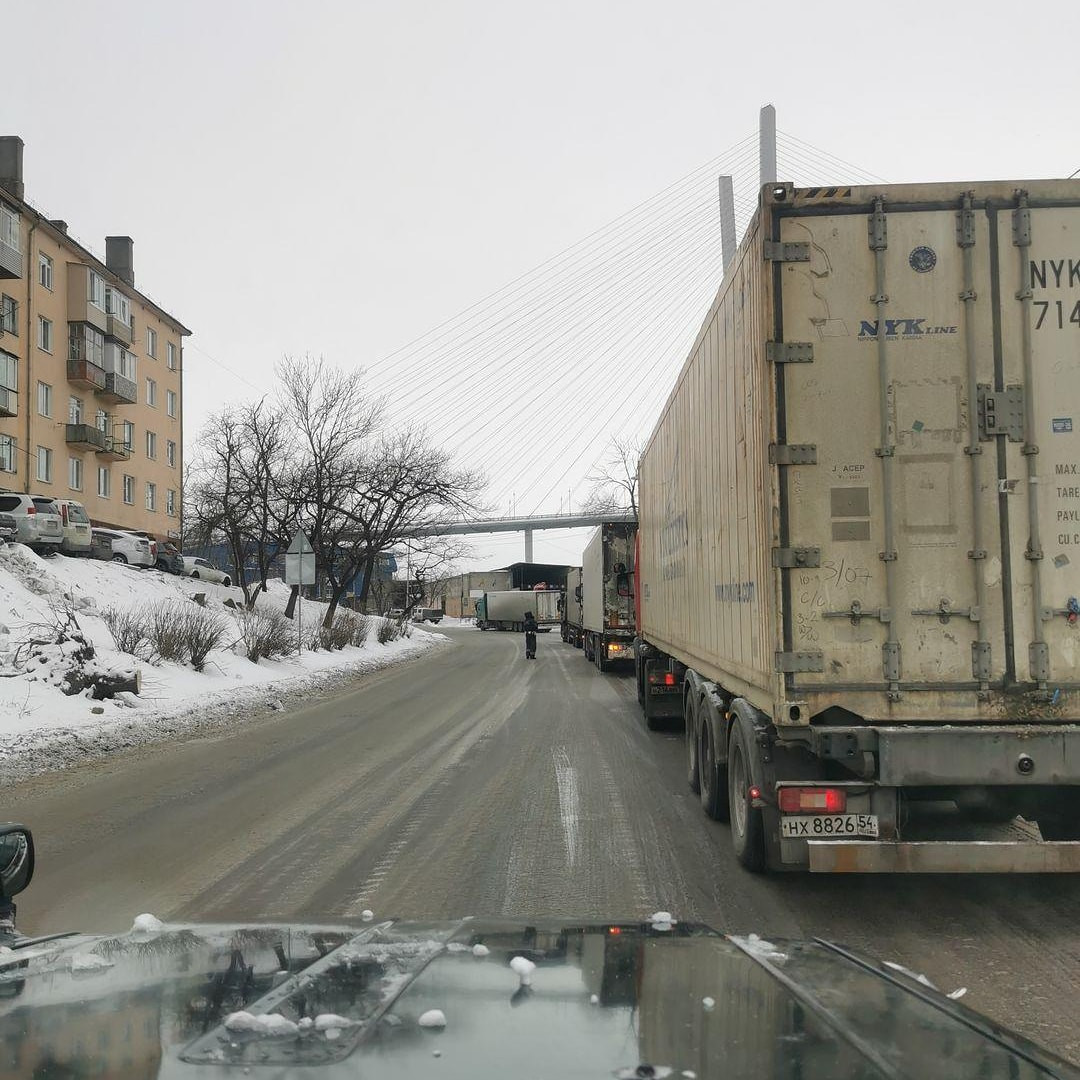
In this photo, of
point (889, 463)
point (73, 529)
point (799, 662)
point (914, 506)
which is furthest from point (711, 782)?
point (73, 529)

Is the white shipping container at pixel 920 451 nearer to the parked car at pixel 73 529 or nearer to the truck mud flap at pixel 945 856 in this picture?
the truck mud flap at pixel 945 856

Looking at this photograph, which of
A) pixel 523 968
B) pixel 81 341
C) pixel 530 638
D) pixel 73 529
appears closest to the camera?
pixel 523 968

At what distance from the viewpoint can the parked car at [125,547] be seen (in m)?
35.7

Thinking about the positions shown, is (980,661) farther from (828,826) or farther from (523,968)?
(523,968)

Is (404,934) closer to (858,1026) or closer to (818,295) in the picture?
(858,1026)

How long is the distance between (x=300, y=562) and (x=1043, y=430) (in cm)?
2073

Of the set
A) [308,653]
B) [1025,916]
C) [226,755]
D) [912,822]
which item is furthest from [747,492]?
[308,653]

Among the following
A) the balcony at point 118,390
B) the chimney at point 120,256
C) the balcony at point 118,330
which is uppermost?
the chimney at point 120,256

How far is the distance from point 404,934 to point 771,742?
10.1ft

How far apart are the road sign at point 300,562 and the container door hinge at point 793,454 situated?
772 inches

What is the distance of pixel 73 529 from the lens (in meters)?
31.2

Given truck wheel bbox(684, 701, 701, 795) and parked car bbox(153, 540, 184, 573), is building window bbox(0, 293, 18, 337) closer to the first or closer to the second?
parked car bbox(153, 540, 184, 573)

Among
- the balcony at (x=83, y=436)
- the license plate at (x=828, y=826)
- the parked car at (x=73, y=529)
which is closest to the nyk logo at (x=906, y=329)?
the license plate at (x=828, y=826)

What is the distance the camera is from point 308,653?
27578 millimetres
